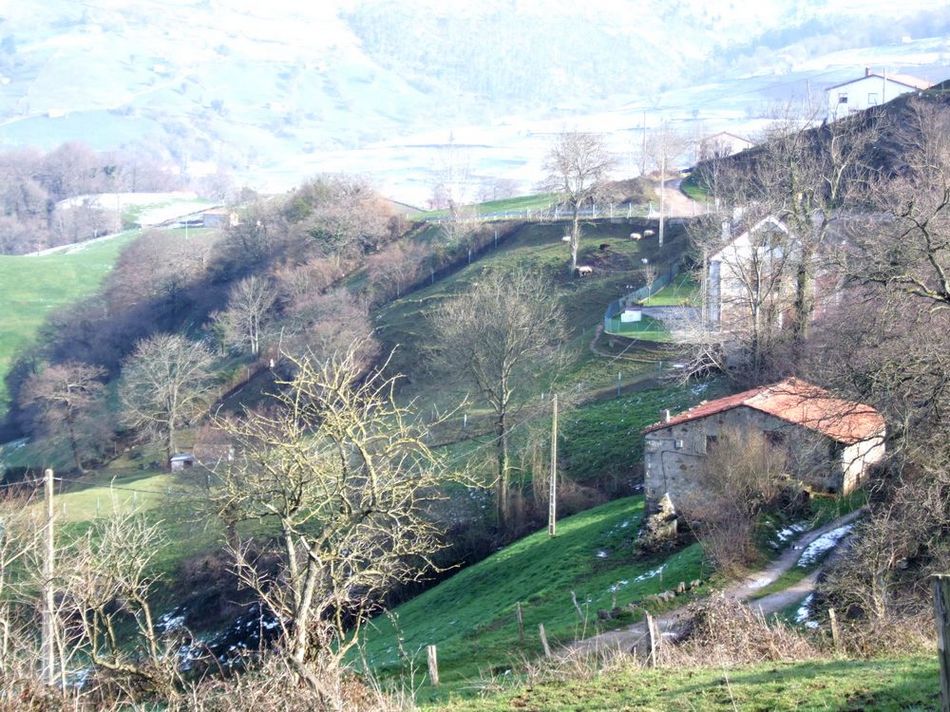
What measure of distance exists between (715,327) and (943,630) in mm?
31285

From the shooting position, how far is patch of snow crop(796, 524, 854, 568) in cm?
2011

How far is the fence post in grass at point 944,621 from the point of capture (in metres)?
6.40

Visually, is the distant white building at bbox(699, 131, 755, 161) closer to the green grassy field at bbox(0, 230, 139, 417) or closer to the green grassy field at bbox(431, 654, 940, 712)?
the green grassy field at bbox(0, 230, 139, 417)

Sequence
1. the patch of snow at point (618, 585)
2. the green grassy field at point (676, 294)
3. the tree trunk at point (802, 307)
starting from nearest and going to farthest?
the patch of snow at point (618, 585), the tree trunk at point (802, 307), the green grassy field at point (676, 294)

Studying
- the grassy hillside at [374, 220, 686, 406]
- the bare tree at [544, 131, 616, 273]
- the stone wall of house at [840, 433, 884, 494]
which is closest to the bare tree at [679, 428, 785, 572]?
the stone wall of house at [840, 433, 884, 494]

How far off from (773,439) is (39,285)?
92978mm

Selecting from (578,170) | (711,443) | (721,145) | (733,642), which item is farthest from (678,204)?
(733,642)

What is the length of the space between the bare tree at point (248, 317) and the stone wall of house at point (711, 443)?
130ft

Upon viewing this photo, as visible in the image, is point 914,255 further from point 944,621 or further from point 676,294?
point 676,294

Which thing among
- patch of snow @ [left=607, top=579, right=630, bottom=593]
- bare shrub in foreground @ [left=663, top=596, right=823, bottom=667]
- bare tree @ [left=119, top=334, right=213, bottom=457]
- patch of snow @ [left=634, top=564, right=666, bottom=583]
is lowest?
bare tree @ [left=119, top=334, right=213, bottom=457]

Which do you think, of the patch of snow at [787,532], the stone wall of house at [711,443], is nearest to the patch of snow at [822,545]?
the patch of snow at [787,532]

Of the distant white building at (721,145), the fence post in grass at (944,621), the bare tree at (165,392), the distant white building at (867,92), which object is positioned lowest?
the bare tree at (165,392)

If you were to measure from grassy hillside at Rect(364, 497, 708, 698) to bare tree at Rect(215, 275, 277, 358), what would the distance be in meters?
37.4

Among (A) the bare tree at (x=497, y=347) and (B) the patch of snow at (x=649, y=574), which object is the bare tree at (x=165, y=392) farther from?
(B) the patch of snow at (x=649, y=574)
